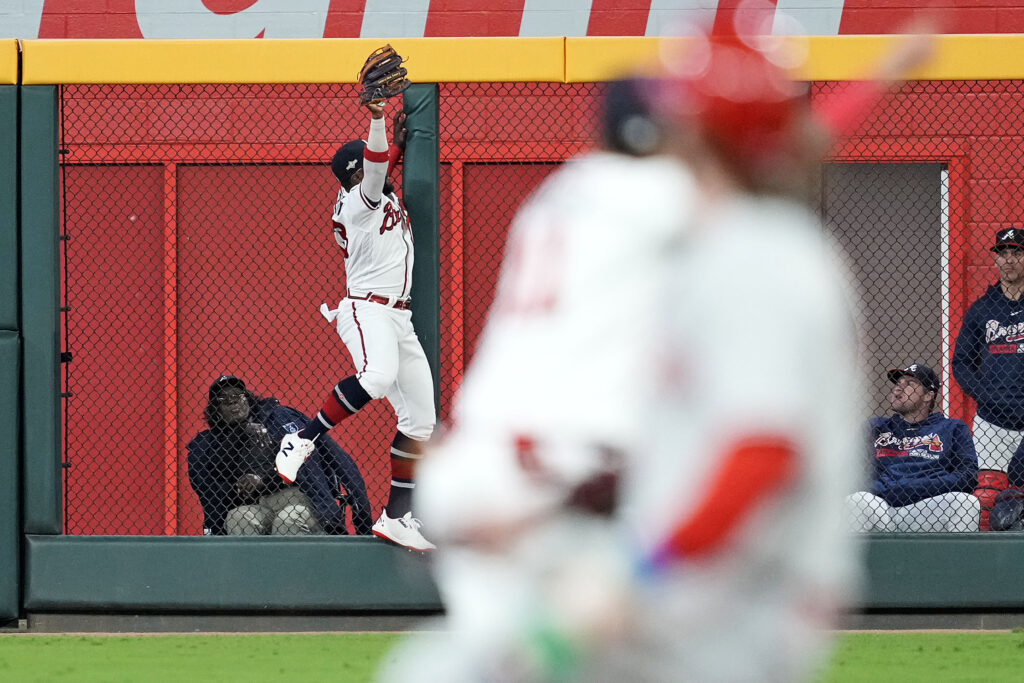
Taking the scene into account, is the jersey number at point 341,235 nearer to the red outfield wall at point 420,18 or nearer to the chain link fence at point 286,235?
the chain link fence at point 286,235

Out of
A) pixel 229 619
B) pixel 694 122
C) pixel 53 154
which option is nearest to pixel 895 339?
pixel 229 619

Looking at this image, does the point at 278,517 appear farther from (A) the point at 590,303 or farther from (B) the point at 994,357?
(A) the point at 590,303

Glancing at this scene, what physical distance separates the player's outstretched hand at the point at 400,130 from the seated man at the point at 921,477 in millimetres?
2515

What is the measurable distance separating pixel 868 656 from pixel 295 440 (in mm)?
2560

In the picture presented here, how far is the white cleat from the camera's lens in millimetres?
6168

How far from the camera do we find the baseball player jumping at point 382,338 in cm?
620

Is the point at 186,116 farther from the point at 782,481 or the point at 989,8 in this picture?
the point at 782,481

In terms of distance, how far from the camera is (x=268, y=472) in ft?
21.1

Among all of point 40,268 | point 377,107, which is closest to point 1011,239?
point 377,107

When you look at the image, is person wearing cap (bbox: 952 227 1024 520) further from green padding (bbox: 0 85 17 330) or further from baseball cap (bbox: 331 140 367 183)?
green padding (bbox: 0 85 17 330)

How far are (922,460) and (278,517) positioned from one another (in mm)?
2890

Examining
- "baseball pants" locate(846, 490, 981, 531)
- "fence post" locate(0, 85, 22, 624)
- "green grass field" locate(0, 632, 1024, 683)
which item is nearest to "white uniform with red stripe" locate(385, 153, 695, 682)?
"green grass field" locate(0, 632, 1024, 683)

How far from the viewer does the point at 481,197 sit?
8414 millimetres

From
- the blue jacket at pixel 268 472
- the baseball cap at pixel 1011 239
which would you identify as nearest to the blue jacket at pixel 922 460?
the baseball cap at pixel 1011 239
